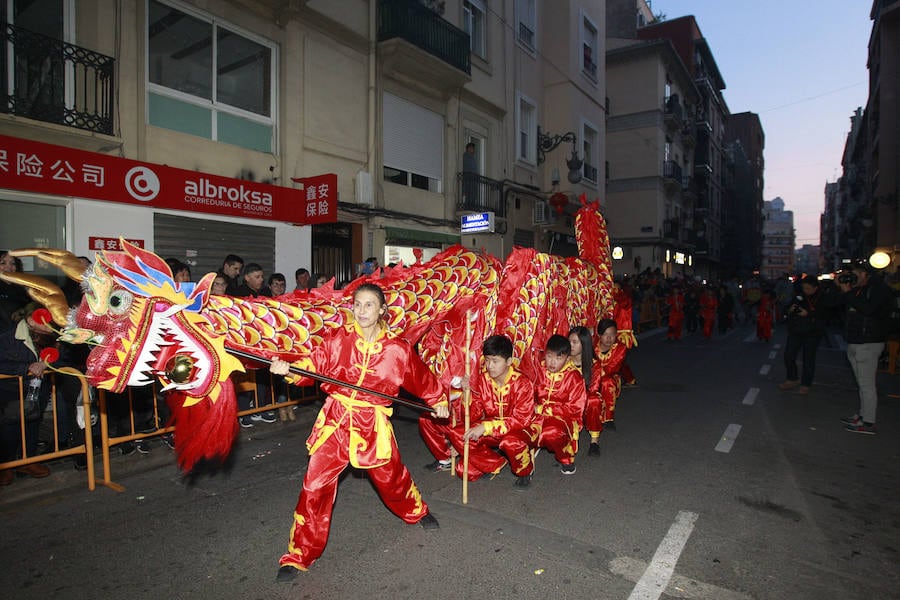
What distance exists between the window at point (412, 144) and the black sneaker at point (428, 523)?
949 centimetres

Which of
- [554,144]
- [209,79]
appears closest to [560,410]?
[209,79]

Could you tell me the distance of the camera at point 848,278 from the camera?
6.25 metres

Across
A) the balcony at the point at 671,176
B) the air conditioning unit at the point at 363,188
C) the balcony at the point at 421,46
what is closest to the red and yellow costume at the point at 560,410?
the air conditioning unit at the point at 363,188

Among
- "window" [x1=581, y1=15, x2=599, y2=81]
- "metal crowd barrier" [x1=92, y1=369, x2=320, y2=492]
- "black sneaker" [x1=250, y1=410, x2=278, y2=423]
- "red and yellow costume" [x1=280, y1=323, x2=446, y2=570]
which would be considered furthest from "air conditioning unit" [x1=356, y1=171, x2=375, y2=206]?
"window" [x1=581, y1=15, x2=599, y2=81]

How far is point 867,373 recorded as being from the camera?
5875mm

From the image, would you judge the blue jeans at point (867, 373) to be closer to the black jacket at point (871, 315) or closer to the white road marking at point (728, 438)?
the black jacket at point (871, 315)

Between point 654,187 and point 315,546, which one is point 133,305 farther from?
point 654,187

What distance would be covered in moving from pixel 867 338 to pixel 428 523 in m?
5.26

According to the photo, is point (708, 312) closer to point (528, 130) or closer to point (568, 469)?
point (528, 130)

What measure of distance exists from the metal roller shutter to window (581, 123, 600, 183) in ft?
41.7

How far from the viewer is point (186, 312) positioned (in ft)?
8.27

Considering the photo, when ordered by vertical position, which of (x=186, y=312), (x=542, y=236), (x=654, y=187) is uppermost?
(x=654, y=187)

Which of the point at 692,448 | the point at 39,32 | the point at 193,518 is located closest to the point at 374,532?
the point at 193,518

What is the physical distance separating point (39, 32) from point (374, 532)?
7.83m
